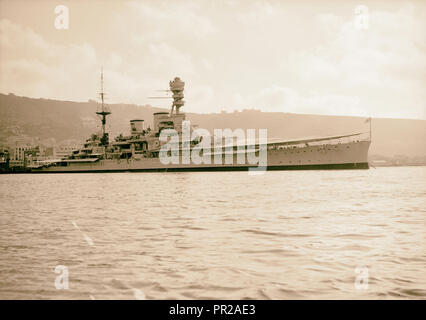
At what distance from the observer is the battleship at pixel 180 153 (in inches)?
2771

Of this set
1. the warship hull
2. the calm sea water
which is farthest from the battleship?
the calm sea water

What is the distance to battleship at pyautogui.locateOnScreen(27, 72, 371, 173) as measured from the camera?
70375 millimetres

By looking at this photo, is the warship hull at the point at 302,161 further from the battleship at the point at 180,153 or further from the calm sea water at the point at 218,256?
the calm sea water at the point at 218,256

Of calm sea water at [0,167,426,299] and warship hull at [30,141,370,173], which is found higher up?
warship hull at [30,141,370,173]

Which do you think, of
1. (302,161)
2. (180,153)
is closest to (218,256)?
(302,161)

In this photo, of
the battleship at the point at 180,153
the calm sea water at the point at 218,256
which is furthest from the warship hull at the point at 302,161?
the calm sea water at the point at 218,256

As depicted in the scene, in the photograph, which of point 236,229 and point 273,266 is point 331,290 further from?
point 236,229

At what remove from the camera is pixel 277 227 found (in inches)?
463

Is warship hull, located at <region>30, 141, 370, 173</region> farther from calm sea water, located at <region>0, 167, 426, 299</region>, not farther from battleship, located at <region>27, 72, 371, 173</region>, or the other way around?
calm sea water, located at <region>0, 167, 426, 299</region>

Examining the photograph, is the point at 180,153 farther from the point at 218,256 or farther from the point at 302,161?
the point at 218,256

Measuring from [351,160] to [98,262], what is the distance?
227 ft

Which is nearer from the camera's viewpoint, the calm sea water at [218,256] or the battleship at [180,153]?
the calm sea water at [218,256]

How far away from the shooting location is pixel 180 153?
80.5m
